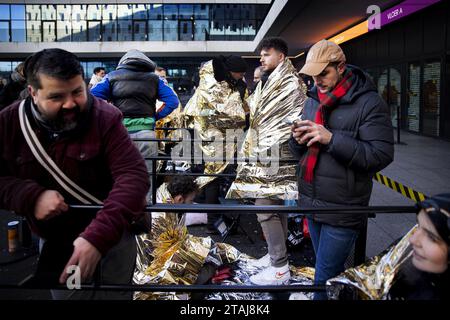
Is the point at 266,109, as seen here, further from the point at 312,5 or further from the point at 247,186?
the point at 312,5

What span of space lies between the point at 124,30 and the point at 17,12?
10.3 m

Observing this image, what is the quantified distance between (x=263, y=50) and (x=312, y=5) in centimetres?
1131

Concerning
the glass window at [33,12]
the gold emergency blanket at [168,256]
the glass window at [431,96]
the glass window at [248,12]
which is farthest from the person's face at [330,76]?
the glass window at [33,12]

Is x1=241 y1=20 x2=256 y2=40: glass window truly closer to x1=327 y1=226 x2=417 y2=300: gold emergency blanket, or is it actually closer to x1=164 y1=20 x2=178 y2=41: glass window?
x1=164 y1=20 x2=178 y2=41: glass window

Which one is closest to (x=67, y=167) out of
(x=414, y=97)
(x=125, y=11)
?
(x=414, y=97)

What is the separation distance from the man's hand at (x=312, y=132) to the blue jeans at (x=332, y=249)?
21.8 inches

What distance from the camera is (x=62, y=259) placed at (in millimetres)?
2189

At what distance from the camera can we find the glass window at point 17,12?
1642 inches

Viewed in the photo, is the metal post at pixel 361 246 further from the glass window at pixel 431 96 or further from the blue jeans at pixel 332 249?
the glass window at pixel 431 96

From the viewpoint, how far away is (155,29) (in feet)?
136

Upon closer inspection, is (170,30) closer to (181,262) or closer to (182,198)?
(182,198)

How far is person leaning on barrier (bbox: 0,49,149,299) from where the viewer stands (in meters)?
1.96
